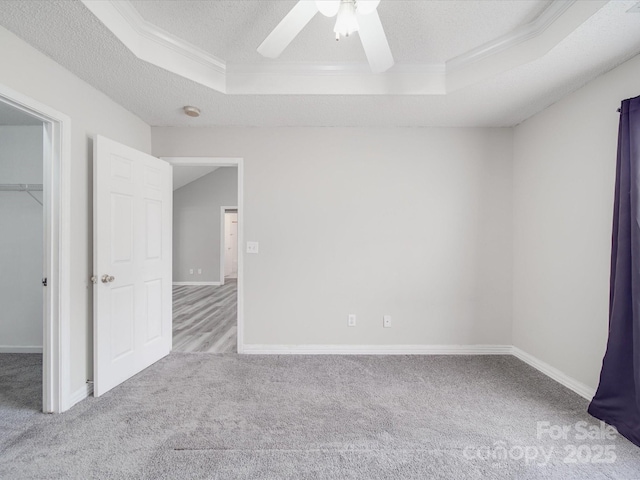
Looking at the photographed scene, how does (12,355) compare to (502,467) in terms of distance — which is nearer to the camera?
(502,467)

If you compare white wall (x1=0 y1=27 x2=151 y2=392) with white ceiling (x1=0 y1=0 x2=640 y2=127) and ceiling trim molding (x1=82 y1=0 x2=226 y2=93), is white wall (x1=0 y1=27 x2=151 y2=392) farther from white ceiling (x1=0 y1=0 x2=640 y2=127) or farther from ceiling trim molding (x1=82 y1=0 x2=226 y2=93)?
ceiling trim molding (x1=82 y1=0 x2=226 y2=93)

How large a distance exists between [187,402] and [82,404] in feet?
2.45

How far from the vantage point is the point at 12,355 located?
9.43 ft

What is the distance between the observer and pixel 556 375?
7.86 ft

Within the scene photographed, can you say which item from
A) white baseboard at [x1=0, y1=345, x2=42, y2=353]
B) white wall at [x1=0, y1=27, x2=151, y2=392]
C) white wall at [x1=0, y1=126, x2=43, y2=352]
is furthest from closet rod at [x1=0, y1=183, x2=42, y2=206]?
white baseboard at [x1=0, y1=345, x2=42, y2=353]

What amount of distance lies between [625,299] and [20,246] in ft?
17.2

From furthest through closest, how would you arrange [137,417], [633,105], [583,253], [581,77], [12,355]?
[12,355], [583,253], [581,77], [137,417], [633,105]

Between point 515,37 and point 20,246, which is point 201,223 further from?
point 515,37

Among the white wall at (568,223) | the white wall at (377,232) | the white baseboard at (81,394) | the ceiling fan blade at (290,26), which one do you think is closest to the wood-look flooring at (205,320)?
the white wall at (377,232)

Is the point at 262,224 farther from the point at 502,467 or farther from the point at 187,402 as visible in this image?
the point at 502,467

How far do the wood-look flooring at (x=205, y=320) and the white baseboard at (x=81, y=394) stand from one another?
879 mm

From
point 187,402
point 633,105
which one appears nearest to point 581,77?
point 633,105

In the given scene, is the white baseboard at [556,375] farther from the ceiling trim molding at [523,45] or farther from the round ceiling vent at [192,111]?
the round ceiling vent at [192,111]

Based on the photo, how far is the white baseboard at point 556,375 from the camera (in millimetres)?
2125
